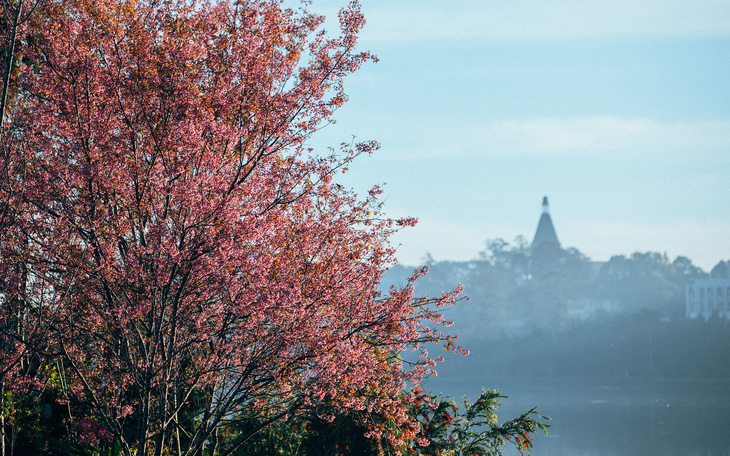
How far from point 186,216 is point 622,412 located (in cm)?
5205

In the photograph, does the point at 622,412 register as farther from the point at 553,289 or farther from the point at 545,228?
the point at 545,228

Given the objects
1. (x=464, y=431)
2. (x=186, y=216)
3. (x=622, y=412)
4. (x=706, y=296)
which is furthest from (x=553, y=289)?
(x=186, y=216)

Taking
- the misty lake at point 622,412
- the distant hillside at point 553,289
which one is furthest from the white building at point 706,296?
the misty lake at point 622,412

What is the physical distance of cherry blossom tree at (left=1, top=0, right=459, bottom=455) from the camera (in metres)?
6.66

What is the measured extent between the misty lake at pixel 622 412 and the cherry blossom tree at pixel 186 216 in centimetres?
3436

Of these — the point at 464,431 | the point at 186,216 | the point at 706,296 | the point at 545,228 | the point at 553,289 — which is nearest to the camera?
the point at 186,216

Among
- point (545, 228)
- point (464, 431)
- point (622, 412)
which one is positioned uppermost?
point (545, 228)

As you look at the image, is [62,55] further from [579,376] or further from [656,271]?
[656,271]

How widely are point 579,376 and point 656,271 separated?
37.6 meters

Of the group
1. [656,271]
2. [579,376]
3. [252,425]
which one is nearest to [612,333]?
[579,376]

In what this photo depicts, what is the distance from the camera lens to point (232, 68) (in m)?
Result: 7.17

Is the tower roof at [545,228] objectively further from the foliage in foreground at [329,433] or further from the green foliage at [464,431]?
the foliage in foreground at [329,433]

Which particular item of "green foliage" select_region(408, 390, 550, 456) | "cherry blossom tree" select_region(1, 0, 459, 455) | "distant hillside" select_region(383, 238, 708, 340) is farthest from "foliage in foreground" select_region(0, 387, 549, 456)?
"distant hillside" select_region(383, 238, 708, 340)

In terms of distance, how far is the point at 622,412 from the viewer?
2125 inches
